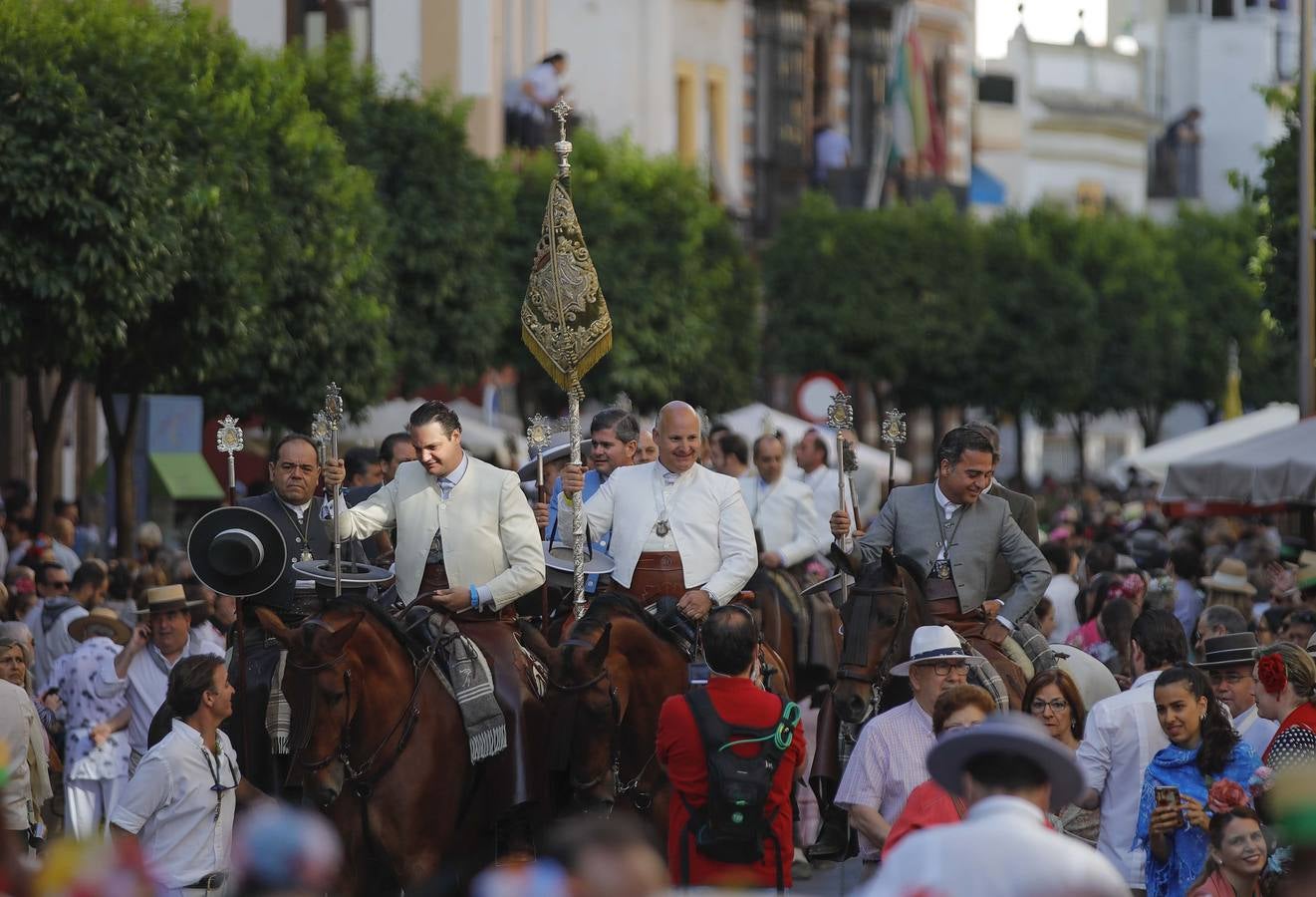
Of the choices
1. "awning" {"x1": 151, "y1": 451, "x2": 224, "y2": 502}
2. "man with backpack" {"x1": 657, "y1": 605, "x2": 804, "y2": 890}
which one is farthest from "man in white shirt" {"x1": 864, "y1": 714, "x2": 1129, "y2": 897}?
"awning" {"x1": 151, "y1": 451, "x2": 224, "y2": 502}

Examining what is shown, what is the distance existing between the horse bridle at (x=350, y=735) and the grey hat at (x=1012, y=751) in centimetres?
488

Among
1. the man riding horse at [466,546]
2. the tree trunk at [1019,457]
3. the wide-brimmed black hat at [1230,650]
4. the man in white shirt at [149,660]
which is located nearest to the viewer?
the wide-brimmed black hat at [1230,650]

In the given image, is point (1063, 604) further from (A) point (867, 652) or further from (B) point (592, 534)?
(A) point (867, 652)

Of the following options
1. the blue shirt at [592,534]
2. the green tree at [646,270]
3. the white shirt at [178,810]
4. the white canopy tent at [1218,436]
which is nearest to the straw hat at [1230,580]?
the blue shirt at [592,534]

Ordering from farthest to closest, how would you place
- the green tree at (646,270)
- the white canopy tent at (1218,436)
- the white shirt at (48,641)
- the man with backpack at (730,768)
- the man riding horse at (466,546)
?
1. the green tree at (646,270)
2. the white canopy tent at (1218,436)
3. the white shirt at (48,641)
4. the man riding horse at (466,546)
5. the man with backpack at (730,768)

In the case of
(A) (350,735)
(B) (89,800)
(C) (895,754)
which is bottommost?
(B) (89,800)

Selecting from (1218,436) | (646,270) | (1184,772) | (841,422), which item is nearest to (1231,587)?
(841,422)

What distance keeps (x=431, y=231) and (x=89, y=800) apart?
21662mm

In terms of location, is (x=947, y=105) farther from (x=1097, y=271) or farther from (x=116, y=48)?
(x=116, y=48)

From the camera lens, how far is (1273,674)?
11008 millimetres

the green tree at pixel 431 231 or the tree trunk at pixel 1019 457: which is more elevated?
the green tree at pixel 431 231

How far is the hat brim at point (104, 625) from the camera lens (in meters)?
15.7

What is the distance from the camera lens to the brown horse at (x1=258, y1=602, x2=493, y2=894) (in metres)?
11.2

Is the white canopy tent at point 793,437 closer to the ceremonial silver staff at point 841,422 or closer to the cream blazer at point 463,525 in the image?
the ceremonial silver staff at point 841,422
